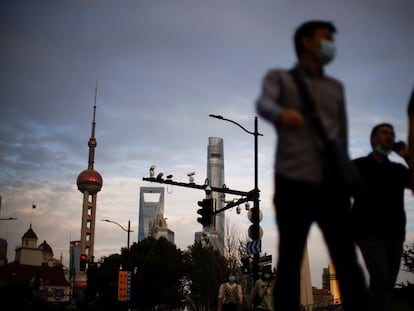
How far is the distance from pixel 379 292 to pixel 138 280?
5268 cm

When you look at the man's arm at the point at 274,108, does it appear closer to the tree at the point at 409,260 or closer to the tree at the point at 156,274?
the tree at the point at 409,260

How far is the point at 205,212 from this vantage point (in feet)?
68.8

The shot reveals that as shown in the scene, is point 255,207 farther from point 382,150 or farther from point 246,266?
point 382,150

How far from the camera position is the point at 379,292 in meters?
4.22

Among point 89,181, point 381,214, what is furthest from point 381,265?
point 89,181

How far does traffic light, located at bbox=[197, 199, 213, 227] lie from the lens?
2078 cm

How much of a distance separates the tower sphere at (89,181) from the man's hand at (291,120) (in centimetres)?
16438

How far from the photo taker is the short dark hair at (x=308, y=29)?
323 cm

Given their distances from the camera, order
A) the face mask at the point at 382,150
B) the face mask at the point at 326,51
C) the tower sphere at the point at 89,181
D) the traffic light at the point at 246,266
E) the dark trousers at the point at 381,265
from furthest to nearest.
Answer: the tower sphere at the point at 89,181 → the traffic light at the point at 246,266 → the face mask at the point at 382,150 → the dark trousers at the point at 381,265 → the face mask at the point at 326,51

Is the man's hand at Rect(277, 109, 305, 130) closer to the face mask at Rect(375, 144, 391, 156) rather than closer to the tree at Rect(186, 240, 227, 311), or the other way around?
the face mask at Rect(375, 144, 391, 156)

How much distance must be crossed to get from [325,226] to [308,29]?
1.22 m

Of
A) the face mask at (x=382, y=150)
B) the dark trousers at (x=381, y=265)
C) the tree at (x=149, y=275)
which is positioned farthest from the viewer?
the tree at (x=149, y=275)

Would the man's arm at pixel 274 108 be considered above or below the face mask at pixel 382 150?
below

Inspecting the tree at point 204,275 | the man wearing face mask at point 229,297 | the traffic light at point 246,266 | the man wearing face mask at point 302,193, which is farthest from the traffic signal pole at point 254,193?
the tree at point 204,275
